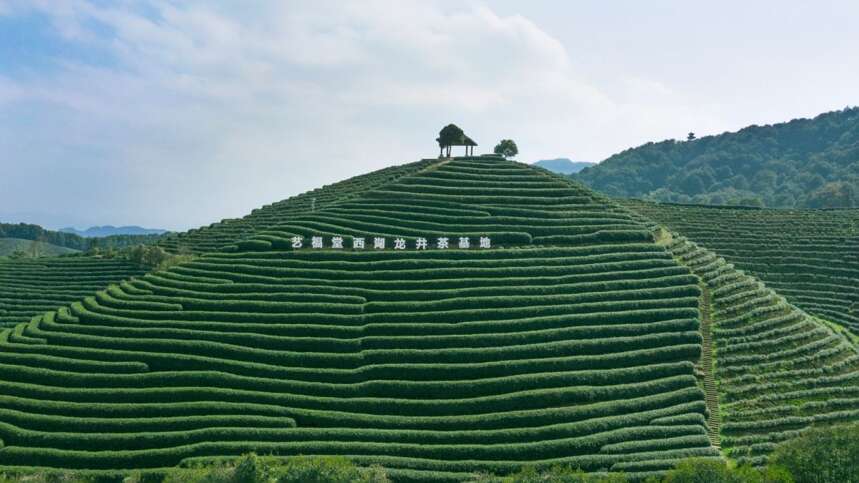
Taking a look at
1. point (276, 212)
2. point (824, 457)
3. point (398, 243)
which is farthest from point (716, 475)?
point (276, 212)

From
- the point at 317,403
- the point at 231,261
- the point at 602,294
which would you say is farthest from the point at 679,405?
the point at 231,261

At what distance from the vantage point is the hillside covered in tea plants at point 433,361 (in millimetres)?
29219

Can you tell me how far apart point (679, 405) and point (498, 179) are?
2994 cm

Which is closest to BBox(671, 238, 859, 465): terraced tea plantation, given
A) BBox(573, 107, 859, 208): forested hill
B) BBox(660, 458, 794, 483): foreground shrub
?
BBox(660, 458, 794, 483): foreground shrub

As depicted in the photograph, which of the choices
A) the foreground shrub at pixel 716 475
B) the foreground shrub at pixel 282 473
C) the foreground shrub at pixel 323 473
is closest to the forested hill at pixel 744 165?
Result: the foreground shrub at pixel 716 475

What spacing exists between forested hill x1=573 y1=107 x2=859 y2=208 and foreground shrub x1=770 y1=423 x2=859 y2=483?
107m

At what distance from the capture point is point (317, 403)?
103 feet

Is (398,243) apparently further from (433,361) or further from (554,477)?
(554,477)

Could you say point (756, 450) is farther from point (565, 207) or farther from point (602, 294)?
point (565, 207)

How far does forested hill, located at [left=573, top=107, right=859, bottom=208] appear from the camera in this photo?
13250 centimetres

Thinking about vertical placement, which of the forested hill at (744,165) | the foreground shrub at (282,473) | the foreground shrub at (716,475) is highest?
the forested hill at (744,165)

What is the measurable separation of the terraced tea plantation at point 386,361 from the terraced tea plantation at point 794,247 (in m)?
15.2

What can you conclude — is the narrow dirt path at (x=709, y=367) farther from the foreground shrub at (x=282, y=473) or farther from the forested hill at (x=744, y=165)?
the forested hill at (x=744, y=165)

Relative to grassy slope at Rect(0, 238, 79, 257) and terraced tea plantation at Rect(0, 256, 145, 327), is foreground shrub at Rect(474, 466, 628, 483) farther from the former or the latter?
grassy slope at Rect(0, 238, 79, 257)
